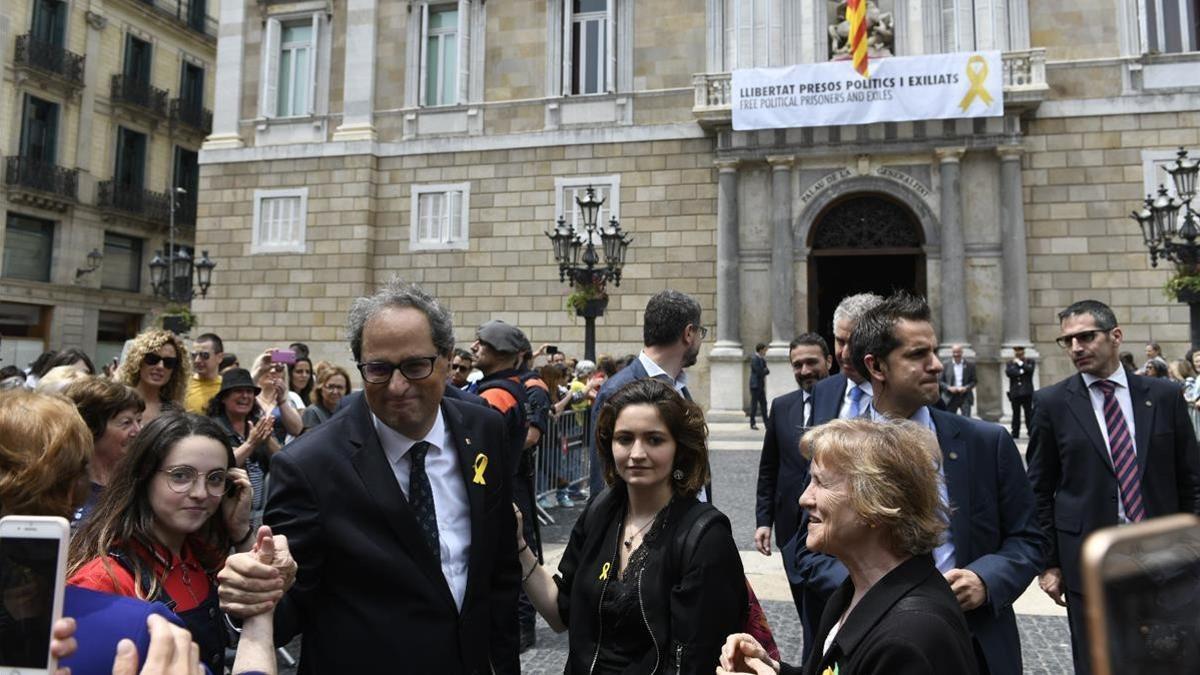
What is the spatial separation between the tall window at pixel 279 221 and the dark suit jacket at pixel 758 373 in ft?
36.8

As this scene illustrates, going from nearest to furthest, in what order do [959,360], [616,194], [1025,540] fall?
1. [1025,540]
2. [959,360]
3. [616,194]

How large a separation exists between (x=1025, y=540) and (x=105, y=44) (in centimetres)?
3132

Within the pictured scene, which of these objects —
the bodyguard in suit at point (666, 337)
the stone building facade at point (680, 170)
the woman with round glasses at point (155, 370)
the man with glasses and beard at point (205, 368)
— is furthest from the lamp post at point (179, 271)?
the bodyguard in suit at point (666, 337)

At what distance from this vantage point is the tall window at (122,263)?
26.5 m

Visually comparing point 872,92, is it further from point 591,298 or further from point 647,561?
point 647,561

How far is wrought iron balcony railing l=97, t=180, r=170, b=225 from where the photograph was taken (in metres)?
26.0

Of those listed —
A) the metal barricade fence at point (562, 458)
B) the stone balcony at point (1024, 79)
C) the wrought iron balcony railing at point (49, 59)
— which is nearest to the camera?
the metal barricade fence at point (562, 458)

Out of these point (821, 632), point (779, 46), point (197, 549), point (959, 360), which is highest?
point (779, 46)

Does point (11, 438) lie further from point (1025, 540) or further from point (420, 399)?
point (1025, 540)

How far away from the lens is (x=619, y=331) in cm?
1745

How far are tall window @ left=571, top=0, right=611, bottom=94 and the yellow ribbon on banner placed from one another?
25.2 feet

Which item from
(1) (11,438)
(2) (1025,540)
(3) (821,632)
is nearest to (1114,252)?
(2) (1025,540)

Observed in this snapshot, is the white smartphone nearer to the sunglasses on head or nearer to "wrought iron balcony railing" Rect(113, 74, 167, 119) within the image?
the sunglasses on head

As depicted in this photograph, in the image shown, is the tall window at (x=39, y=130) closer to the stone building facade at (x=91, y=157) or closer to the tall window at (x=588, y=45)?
the stone building facade at (x=91, y=157)
